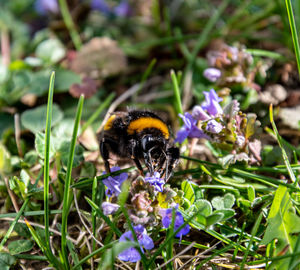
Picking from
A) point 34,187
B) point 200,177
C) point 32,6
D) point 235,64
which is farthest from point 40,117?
point 32,6

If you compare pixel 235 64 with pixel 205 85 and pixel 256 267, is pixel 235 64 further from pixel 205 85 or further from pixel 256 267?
pixel 256 267

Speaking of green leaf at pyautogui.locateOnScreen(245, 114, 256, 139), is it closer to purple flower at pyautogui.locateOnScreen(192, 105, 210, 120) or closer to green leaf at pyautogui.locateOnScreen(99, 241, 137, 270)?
purple flower at pyautogui.locateOnScreen(192, 105, 210, 120)

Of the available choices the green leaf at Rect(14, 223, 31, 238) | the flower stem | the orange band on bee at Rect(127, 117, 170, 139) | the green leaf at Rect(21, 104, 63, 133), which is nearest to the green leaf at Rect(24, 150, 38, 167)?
the green leaf at Rect(21, 104, 63, 133)

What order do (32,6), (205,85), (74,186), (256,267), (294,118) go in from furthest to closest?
1. (32,6)
2. (205,85)
3. (294,118)
4. (74,186)
5. (256,267)

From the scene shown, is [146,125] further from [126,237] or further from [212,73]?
[212,73]

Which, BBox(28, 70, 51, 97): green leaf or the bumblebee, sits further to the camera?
BBox(28, 70, 51, 97): green leaf

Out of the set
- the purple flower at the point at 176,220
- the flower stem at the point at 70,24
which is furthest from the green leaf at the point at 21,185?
the flower stem at the point at 70,24
